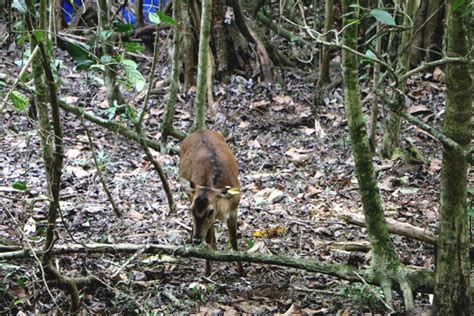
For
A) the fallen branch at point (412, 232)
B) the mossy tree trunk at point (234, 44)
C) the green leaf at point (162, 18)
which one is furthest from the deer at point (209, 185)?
the mossy tree trunk at point (234, 44)

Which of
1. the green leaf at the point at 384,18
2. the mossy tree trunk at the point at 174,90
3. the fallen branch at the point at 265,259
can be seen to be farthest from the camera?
the mossy tree trunk at the point at 174,90

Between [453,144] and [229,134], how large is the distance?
7.23 metres

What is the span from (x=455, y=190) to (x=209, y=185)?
2944 mm

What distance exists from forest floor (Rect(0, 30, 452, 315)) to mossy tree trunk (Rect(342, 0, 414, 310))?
0.21m

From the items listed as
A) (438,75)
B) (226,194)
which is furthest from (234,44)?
(226,194)

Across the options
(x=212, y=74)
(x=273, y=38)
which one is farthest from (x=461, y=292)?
(x=273, y=38)

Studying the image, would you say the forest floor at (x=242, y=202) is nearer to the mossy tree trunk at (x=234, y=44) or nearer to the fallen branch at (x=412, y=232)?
the mossy tree trunk at (x=234, y=44)

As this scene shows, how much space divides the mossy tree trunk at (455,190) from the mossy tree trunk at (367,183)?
0.37m

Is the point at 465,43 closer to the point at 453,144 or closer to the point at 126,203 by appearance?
the point at 453,144

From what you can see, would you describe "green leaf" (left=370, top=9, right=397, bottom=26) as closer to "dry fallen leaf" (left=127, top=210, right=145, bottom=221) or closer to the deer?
the deer

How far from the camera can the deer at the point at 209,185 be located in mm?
6531

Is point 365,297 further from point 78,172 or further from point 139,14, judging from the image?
point 139,14

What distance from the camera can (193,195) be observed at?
683 cm

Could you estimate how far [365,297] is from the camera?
5.44 m
